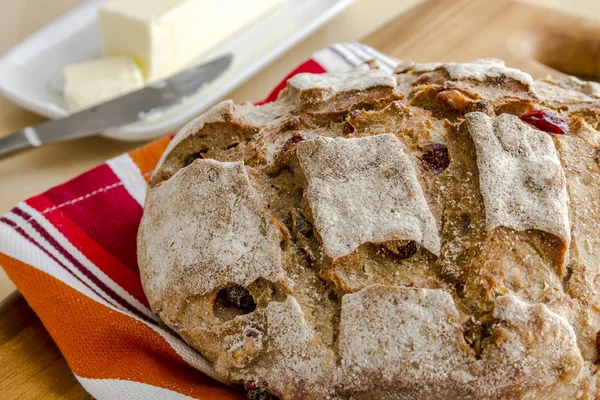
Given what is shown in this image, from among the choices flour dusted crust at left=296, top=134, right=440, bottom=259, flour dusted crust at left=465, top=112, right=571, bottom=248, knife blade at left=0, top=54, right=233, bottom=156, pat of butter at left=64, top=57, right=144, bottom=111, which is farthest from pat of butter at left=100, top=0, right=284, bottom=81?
flour dusted crust at left=465, top=112, right=571, bottom=248

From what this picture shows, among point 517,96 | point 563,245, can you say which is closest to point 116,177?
point 517,96

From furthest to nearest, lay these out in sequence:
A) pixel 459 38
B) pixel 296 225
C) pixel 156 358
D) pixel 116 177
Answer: pixel 459 38
pixel 116 177
pixel 156 358
pixel 296 225

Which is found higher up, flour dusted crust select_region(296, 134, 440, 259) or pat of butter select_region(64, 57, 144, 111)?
flour dusted crust select_region(296, 134, 440, 259)

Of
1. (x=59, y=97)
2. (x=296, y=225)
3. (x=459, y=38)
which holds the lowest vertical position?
(x=459, y=38)

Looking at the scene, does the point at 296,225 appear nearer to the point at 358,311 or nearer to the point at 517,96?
the point at 358,311

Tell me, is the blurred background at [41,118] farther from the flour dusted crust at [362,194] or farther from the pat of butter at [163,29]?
the flour dusted crust at [362,194]

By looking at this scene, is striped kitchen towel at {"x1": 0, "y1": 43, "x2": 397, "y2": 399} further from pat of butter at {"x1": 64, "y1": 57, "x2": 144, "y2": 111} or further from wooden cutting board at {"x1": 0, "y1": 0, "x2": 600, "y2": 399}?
wooden cutting board at {"x1": 0, "y1": 0, "x2": 600, "y2": 399}
